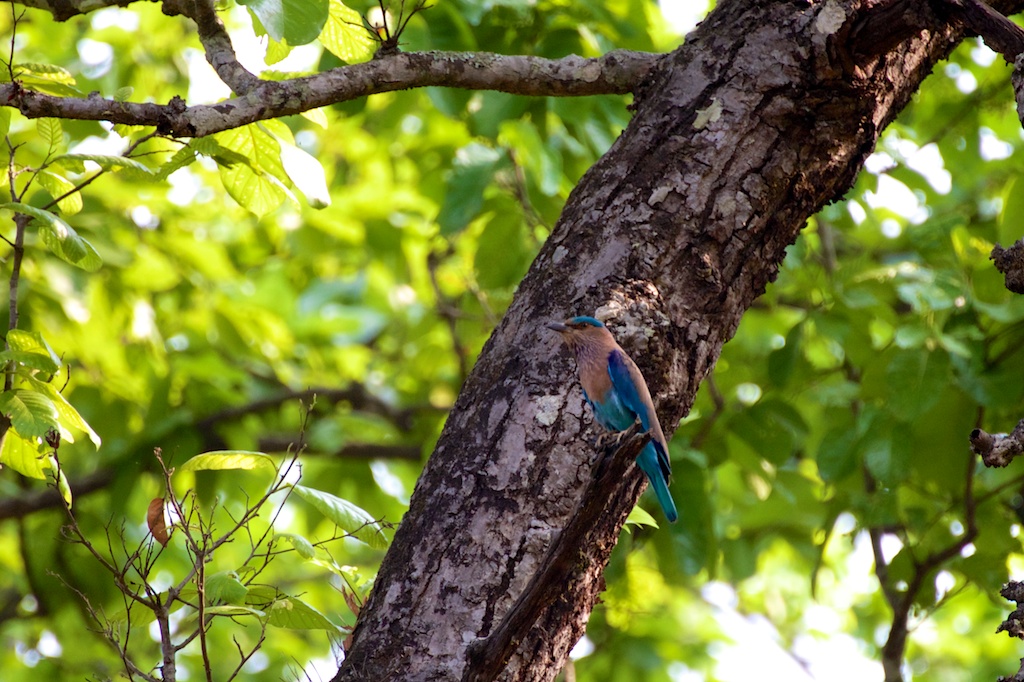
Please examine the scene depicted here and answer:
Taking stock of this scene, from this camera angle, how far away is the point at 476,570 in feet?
6.69

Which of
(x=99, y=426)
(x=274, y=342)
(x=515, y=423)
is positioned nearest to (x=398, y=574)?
(x=515, y=423)

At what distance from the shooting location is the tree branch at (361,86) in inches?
88.5

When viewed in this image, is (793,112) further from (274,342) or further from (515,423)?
(274,342)

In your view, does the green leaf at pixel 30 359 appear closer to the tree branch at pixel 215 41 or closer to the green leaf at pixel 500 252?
the tree branch at pixel 215 41

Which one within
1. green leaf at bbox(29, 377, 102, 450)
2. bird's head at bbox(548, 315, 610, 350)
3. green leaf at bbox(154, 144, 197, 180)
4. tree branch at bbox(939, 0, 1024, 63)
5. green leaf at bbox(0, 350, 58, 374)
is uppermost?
tree branch at bbox(939, 0, 1024, 63)

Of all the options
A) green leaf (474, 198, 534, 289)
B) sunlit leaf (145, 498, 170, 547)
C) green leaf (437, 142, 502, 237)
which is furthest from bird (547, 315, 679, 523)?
green leaf (474, 198, 534, 289)

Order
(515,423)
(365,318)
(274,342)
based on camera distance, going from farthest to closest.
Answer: (365,318) → (274,342) → (515,423)

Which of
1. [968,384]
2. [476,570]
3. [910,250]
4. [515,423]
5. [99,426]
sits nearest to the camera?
[476,570]

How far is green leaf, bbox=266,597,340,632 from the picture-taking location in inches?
93.6

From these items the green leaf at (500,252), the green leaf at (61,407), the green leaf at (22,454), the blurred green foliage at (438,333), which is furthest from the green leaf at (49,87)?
the green leaf at (500,252)

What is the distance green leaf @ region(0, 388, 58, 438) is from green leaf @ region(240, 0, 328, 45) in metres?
1.05

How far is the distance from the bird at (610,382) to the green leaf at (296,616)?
0.89 m

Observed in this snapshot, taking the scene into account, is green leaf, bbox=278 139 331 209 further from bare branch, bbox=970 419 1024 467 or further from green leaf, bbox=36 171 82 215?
bare branch, bbox=970 419 1024 467

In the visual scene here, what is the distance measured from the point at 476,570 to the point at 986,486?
377 centimetres
